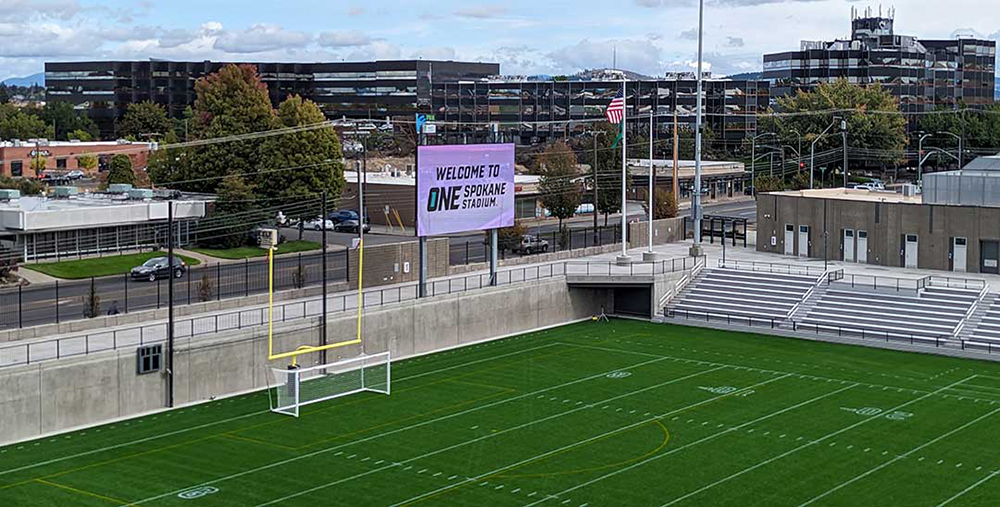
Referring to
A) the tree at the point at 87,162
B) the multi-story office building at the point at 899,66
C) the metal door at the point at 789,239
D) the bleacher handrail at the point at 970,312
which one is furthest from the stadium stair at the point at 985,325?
the multi-story office building at the point at 899,66

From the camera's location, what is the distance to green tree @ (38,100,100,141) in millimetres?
146625

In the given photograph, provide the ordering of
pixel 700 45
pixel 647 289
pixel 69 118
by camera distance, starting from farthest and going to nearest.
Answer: pixel 69 118
pixel 700 45
pixel 647 289

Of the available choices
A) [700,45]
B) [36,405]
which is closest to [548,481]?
[36,405]

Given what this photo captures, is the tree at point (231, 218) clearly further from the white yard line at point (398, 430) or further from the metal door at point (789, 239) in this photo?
the white yard line at point (398, 430)

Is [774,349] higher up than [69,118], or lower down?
lower down

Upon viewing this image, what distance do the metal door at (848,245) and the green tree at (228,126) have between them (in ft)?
107

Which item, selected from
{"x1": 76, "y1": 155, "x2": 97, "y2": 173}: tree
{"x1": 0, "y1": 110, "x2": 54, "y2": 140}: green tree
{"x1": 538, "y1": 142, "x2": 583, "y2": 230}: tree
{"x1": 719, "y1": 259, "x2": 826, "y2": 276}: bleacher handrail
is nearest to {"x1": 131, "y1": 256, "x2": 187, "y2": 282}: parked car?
{"x1": 719, "y1": 259, "x2": 826, "y2": 276}: bleacher handrail

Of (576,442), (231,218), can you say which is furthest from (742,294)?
(231,218)

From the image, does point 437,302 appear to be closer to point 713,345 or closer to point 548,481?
point 713,345

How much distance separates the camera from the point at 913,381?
42531 millimetres

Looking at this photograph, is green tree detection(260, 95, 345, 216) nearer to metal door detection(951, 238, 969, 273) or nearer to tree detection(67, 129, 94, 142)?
metal door detection(951, 238, 969, 273)

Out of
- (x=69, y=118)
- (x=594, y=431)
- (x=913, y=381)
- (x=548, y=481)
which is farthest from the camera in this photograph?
(x=69, y=118)

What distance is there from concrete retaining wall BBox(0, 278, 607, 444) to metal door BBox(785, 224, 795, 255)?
14174mm

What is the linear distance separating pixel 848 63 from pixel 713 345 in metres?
116
